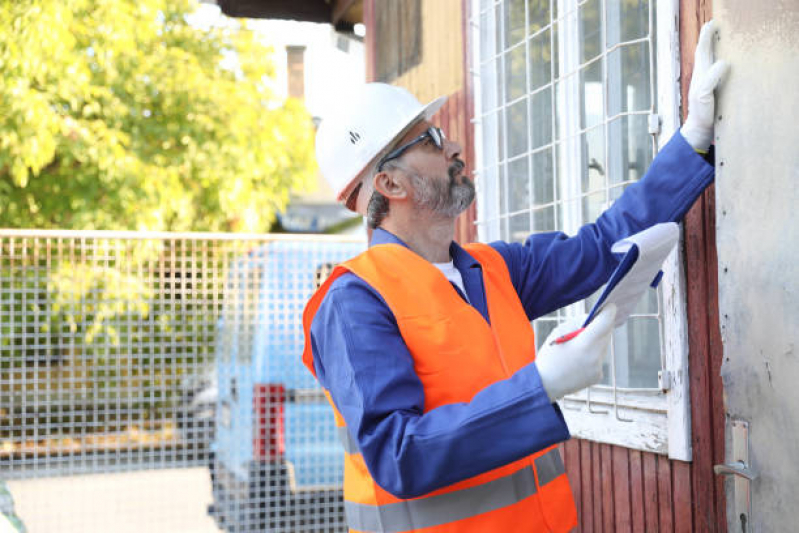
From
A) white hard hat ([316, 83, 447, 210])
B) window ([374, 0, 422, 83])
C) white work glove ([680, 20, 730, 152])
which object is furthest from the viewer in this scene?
Answer: window ([374, 0, 422, 83])

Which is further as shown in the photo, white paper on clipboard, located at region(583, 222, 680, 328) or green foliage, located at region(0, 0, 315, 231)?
green foliage, located at region(0, 0, 315, 231)

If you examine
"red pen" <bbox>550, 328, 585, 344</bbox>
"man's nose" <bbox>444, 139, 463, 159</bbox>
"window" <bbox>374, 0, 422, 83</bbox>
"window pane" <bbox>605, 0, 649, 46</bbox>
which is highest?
"window" <bbox>374, 0, 422, 83</bbox>

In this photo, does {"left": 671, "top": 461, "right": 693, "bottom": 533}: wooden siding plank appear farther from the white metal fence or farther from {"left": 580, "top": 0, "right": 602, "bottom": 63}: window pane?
the white metal fence

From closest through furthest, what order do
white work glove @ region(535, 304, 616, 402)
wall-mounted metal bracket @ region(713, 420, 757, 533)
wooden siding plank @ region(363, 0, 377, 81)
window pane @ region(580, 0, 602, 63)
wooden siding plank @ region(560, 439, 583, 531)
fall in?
white work glove @ region(535, 304, 616, 402), wall-mounted metal bracket @ region(713, 420, 757, 533), window pane @ region(580, 0, 602, 63), wooden siding plank @ region(560, 439, 583, 531), wooden siding plank @ region(363, 0, 377, 81)

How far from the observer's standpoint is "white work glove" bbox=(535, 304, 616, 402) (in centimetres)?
175

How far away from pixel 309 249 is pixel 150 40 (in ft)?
19.0

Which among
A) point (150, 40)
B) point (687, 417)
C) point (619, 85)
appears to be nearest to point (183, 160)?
point (150, 40)

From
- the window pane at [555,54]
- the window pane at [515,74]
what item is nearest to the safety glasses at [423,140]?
the window pane at [555,54]

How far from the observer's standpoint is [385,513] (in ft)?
6.92

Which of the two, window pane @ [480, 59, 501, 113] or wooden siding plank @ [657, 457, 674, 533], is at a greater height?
window pane @ [480, 59, 501, 113]

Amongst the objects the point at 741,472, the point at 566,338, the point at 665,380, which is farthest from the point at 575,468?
the point at 566,338

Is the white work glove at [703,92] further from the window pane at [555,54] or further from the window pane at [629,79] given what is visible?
the window pane at [555,54]

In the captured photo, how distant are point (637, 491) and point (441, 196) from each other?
1.24 metres

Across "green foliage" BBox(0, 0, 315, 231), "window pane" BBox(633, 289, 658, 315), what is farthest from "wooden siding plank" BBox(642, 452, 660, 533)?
Result: "green foliage" BBox(0, 0, 315, 231)
